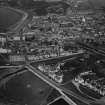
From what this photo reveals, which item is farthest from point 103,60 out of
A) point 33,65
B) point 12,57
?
point 12,57

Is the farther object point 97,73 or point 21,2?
point 21,2

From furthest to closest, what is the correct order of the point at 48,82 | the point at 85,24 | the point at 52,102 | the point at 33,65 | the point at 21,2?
the point at 21,2 → the point at 85,24 → the point at 33,65 → the point at 48,82 → the point at 52,102

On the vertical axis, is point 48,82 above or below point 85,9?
below

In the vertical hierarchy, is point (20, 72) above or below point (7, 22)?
below

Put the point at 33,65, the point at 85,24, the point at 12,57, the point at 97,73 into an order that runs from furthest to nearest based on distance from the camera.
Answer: the point at 85,24 → the point at 12,57 → the point at 33,65 → the point at 97,73

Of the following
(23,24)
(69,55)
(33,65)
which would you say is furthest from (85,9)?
(33,65)

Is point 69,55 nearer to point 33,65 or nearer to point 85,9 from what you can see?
point 33,65

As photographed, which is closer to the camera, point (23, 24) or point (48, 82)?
point (48, 82)

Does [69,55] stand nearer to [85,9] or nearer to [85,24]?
[85,24]

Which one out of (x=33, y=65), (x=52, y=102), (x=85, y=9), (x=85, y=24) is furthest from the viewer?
(x=85, y=9)
